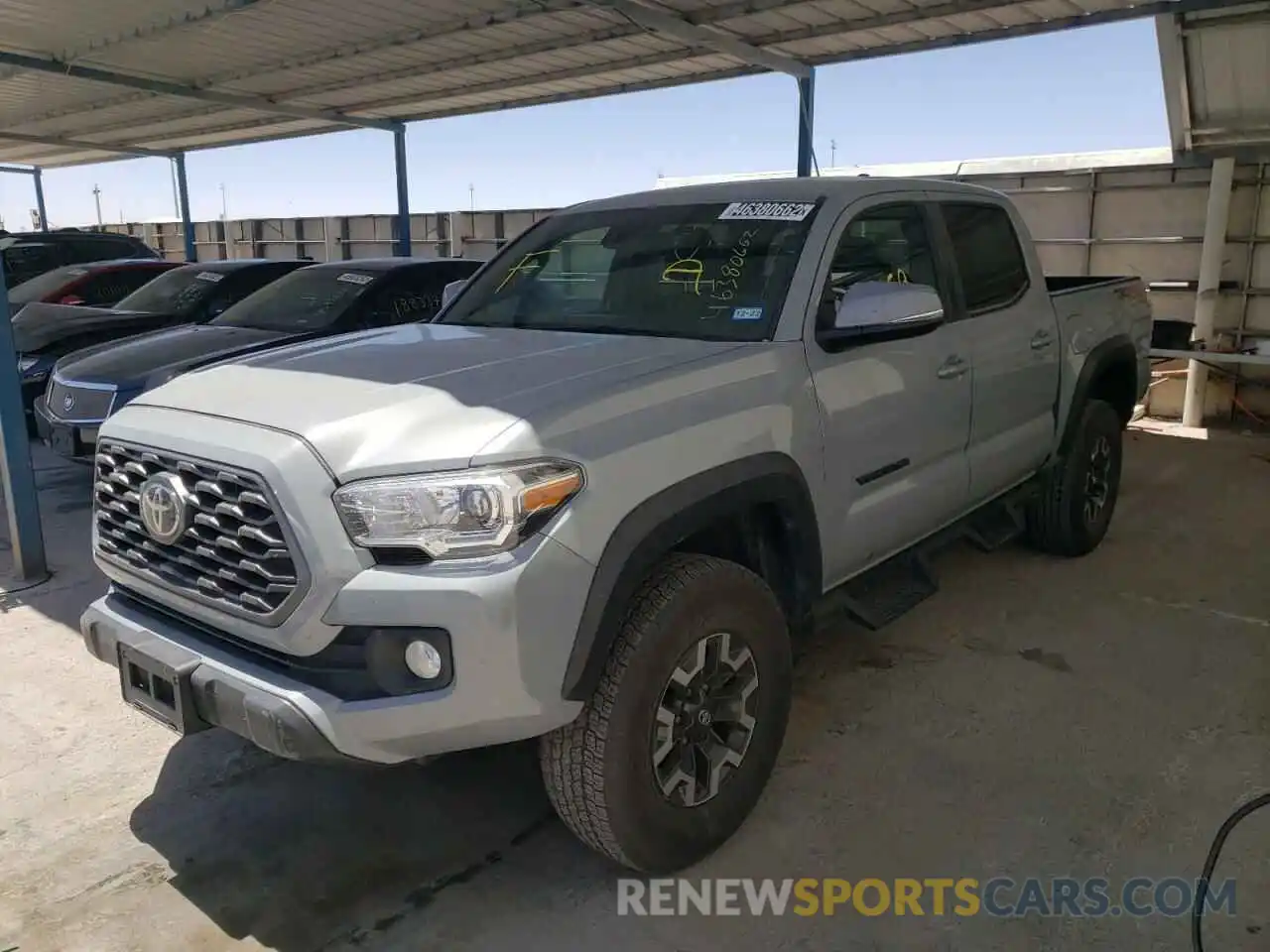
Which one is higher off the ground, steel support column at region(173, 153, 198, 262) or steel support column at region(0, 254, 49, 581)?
steel support column at region(173, 153, 198, 262)

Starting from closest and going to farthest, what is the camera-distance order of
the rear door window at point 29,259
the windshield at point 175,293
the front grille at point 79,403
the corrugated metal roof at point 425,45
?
the front grille at point 79,403 < the corrugated metal roof at point 425,45 < the windshield at point 175,293 < the rear door window at point 29,259

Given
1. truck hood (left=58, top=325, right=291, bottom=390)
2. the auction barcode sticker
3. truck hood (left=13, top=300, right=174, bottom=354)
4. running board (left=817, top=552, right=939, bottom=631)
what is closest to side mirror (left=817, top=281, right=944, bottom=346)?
the auction barcode sticker

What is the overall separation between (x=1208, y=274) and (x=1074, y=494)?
5.63 m

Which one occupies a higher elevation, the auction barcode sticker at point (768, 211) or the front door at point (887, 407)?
the auction barcode sticker at point (768, 211)

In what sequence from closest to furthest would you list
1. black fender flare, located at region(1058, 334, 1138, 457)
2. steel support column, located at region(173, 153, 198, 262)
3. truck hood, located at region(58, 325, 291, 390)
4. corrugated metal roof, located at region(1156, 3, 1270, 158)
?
black fender flare, located at region(1058, 334, 1138, 457) → truck hood, located at region(58, 325, 291, 390) → corrugated metal roof, located at region(1156, 3, 1270, 158) → steel support column, located at region(173, 153, 198, 262)

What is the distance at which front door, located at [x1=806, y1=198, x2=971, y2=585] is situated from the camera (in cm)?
308

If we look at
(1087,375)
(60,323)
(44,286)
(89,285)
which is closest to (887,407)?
(1087,375)

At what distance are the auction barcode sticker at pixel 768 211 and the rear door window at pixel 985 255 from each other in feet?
3.06

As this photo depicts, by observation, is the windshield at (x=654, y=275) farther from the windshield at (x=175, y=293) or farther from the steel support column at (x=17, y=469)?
the windshield at (x=175, y=293)

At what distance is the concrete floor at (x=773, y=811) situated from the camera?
2496mm

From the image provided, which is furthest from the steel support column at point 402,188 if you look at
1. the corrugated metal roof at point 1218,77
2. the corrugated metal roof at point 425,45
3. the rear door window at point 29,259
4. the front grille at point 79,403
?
the corrugated metal roof at point 1218,77

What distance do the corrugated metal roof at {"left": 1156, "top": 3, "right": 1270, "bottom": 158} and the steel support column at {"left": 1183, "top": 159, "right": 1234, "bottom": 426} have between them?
0.94 feet

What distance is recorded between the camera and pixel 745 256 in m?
3.29

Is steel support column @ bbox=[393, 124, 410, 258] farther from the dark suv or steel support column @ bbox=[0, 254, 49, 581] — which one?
steel support column @ bbox=[0, 254, 49, 581]
